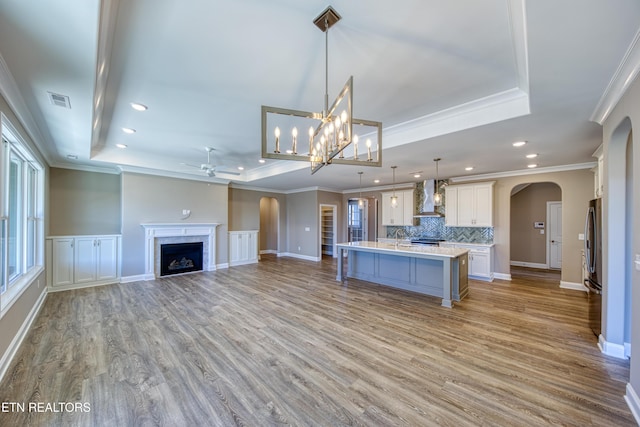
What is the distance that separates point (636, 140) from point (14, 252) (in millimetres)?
6769

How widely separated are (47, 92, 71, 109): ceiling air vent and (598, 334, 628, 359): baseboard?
6100 mm

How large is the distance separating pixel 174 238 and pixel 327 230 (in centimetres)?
524

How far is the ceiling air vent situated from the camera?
245 centimetres

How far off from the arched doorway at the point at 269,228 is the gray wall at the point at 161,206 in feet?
9.90

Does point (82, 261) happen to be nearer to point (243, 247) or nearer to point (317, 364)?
point (243, 247)

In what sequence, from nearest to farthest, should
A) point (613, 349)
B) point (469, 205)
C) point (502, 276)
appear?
point (613, 349) → point (502, 276) → point (469, 205)

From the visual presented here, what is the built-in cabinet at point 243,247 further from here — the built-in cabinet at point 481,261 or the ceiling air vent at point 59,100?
the built-in cabinet at point 481,261

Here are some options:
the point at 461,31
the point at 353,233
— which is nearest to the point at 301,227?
the point at 353,233

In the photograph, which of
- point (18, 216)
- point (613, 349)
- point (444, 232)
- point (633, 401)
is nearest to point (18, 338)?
point (18, 216)

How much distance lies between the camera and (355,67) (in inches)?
91.1

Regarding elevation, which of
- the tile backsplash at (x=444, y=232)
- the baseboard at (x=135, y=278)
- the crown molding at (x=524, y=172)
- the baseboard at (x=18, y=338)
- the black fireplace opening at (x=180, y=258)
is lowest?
the baseboard at (x=135, y=278)

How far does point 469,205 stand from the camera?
248 inches

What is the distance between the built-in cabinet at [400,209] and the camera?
7449mm

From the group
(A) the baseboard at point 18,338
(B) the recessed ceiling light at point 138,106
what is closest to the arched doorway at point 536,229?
(B) the recessed ceiling light at point 138,106
